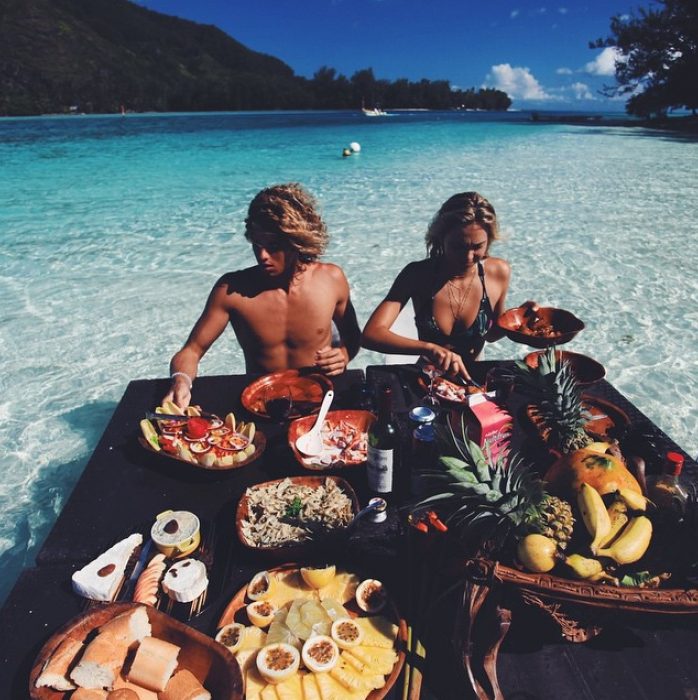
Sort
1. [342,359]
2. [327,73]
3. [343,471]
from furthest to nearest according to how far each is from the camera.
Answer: [327,73] < [342,359] < [343,471]

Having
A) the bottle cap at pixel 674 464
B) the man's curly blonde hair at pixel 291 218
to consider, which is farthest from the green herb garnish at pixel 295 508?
the man's curly blonde hair at pixel 291 218

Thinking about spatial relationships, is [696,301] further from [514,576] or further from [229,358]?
[514,576]

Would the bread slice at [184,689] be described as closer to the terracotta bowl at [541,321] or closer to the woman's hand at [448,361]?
the woman's hand at [448,361]

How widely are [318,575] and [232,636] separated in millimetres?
Result: 341

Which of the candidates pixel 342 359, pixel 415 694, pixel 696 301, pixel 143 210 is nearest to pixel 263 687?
pixel 415 694

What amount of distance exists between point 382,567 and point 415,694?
18.2 inches

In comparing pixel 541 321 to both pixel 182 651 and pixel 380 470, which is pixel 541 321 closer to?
pixel 380 470

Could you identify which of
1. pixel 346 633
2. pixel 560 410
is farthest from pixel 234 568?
pixel 560 410

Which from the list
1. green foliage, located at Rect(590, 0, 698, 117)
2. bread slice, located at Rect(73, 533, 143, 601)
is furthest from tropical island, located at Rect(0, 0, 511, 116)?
bread slice, located at Rect(73, 533, 143, 601)

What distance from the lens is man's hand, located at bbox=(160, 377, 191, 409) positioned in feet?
9.21

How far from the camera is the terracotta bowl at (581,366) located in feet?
9.30

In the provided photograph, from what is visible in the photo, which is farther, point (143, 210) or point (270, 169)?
point (270, 169)

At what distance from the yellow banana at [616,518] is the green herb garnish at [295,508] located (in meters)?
1.16

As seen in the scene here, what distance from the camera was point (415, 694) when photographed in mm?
1457
